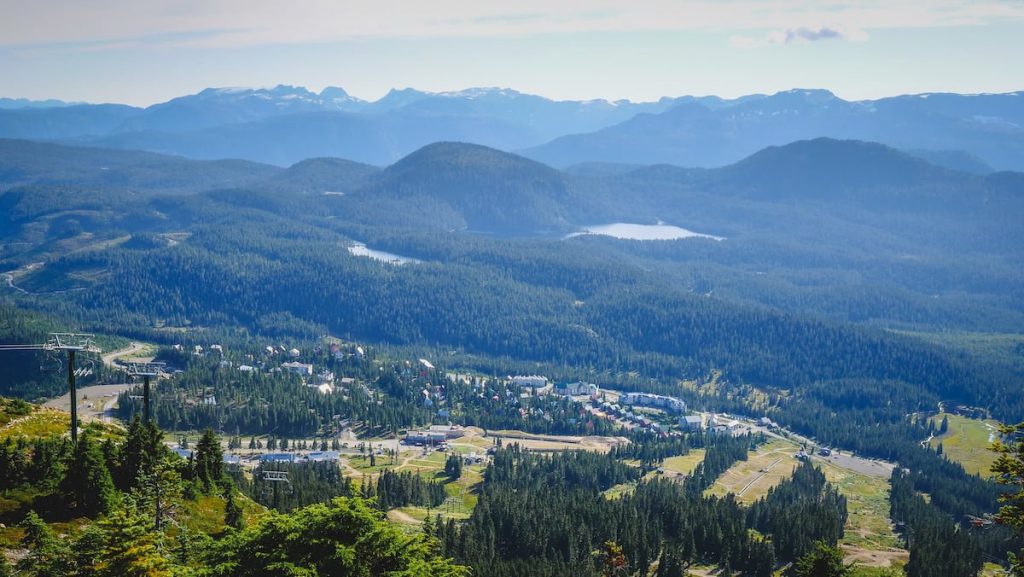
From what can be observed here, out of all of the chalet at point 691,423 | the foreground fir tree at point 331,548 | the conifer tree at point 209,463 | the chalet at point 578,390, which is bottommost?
the chalet at point 691,423

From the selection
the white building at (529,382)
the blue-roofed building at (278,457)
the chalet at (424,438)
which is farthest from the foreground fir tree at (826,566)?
the white building at (529,382)

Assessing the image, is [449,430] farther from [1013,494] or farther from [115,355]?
[1013,494]

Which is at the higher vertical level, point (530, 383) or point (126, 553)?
point (126, 553)

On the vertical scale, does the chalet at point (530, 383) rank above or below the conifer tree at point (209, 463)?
below

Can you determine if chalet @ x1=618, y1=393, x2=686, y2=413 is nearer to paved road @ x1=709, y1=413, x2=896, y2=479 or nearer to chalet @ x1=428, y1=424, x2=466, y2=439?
paved road @ x1=709, y1=413, x2=896, y2=479

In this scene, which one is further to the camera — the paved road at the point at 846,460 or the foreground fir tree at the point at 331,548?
the paved road at the point at 846,460

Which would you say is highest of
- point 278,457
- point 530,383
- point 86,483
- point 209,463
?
point 86,483

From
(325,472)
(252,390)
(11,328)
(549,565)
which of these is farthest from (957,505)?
(11,328)

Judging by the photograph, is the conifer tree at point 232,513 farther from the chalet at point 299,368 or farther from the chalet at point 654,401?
the chalet at point 654,401

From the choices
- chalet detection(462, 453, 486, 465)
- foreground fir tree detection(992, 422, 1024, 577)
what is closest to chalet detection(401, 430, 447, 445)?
chalet detection(462, 453, 486, 465)

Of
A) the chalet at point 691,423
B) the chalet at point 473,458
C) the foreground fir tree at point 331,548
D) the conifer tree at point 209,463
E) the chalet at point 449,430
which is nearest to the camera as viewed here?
the foreground fir tree at point 331,548

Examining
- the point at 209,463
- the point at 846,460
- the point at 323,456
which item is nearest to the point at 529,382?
the point at 846,460
